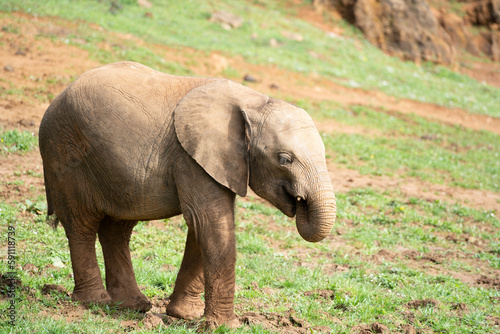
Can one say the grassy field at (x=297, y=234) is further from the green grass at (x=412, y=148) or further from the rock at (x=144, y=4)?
the rock at (x=144, y=4)

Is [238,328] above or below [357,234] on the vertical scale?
above

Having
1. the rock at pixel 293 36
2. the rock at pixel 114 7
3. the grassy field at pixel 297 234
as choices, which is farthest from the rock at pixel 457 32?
the rock at pixel 114 7

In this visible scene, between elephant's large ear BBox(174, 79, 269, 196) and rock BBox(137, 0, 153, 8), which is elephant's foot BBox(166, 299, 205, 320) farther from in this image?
rock BBox(137, 0, 153, 8)

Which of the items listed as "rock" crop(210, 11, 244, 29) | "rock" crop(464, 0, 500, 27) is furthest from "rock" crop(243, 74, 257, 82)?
"rock" crop(464, 0, 500, 27)

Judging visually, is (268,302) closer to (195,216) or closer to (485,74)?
(195,216)

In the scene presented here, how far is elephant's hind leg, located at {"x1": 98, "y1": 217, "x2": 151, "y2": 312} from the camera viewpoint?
5348 mm

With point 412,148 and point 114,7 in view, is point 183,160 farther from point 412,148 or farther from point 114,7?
point 114,7

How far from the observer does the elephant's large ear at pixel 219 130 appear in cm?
444

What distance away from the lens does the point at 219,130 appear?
453 centimetres

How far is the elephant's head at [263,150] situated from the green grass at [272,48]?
34.4 feet

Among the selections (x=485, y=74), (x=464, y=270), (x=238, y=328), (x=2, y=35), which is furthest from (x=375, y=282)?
(x=485, y=74)

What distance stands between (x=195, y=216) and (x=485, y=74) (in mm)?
31215

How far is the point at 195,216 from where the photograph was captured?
449cm

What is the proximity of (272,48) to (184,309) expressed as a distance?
18.2 m
